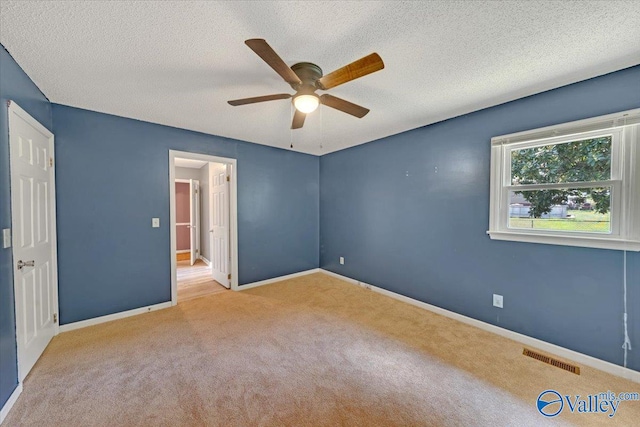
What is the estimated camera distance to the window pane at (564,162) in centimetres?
196

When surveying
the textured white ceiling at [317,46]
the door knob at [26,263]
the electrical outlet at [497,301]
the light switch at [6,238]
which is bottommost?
the electrical outlet at [497,301]

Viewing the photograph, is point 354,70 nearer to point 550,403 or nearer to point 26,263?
point 550,403

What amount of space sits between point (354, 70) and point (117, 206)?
3011 millimetres

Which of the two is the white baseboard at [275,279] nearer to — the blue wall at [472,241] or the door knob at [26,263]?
the blue wall at [472,241]

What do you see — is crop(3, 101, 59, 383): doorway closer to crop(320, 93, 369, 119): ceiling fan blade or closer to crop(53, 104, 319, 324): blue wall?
crop(53, 104, 319, 324): blue wall

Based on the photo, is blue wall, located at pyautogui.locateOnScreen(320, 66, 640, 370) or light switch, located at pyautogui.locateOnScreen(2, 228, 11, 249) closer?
light switch, located at pyautogui.locateOnScreen(2, 228, 11, 249)

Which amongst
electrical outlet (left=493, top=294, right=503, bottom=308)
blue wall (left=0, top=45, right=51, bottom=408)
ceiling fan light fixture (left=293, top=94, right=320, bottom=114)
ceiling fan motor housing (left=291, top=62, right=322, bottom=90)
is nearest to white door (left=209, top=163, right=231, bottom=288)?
blue wall (left=0, top=45, right=51, bottom=408)

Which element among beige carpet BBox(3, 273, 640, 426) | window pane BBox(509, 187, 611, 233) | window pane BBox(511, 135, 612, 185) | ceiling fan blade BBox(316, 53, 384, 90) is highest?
ceiling fan blade BBox(316, 53, 384, 90)

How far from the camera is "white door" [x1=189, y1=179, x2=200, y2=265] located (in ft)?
18.6

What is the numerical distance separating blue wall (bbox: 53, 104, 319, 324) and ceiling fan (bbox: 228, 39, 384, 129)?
186cm

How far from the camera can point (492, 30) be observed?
1.45 m

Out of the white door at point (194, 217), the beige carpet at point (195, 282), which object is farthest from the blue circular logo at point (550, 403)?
the white door at point (194, 217)

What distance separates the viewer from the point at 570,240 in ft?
6.70

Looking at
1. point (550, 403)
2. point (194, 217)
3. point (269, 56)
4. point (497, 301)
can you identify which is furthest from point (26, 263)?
point (497, 301)
